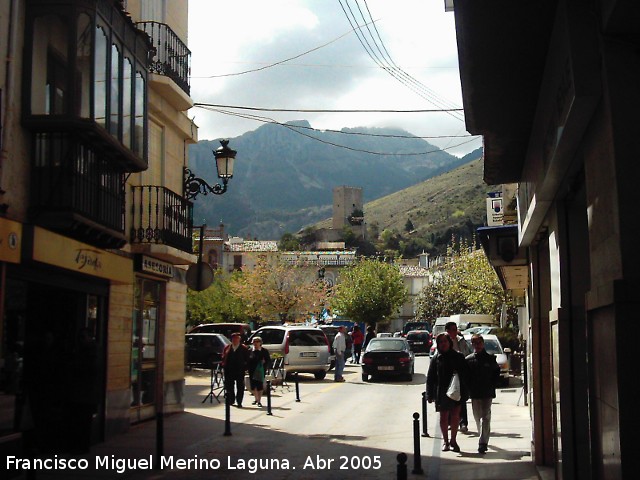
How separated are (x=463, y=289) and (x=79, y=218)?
147 ft

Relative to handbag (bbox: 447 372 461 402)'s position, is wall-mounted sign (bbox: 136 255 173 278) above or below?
above

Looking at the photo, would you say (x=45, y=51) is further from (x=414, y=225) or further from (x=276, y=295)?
(x=414, y=225)

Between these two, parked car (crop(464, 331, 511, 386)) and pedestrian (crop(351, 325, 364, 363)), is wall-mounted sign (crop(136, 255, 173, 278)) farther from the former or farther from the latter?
pedestrian (crop(351, 325, 364, 363))

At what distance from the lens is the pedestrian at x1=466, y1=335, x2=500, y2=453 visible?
1199cm

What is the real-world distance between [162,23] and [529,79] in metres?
10.9

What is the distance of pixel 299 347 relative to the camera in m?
27.6

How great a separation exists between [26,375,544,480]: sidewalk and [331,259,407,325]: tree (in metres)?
45.6

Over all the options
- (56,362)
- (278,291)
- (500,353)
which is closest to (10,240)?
(56,362)

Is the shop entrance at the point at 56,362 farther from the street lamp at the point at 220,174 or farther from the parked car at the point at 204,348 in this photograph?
the parked car at the point at 204,348

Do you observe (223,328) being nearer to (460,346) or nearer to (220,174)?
(220,174)

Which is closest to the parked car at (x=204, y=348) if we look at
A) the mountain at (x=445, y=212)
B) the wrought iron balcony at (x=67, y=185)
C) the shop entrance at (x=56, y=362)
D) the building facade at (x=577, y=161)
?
the shop entrance at (x=56, y=362)

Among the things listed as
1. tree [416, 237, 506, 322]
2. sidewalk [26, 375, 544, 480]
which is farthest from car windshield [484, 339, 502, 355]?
tree [416, 237, 506, 322]

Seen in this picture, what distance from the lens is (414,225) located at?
18362 centimetres

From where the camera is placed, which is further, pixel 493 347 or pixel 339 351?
pixel 339 351
